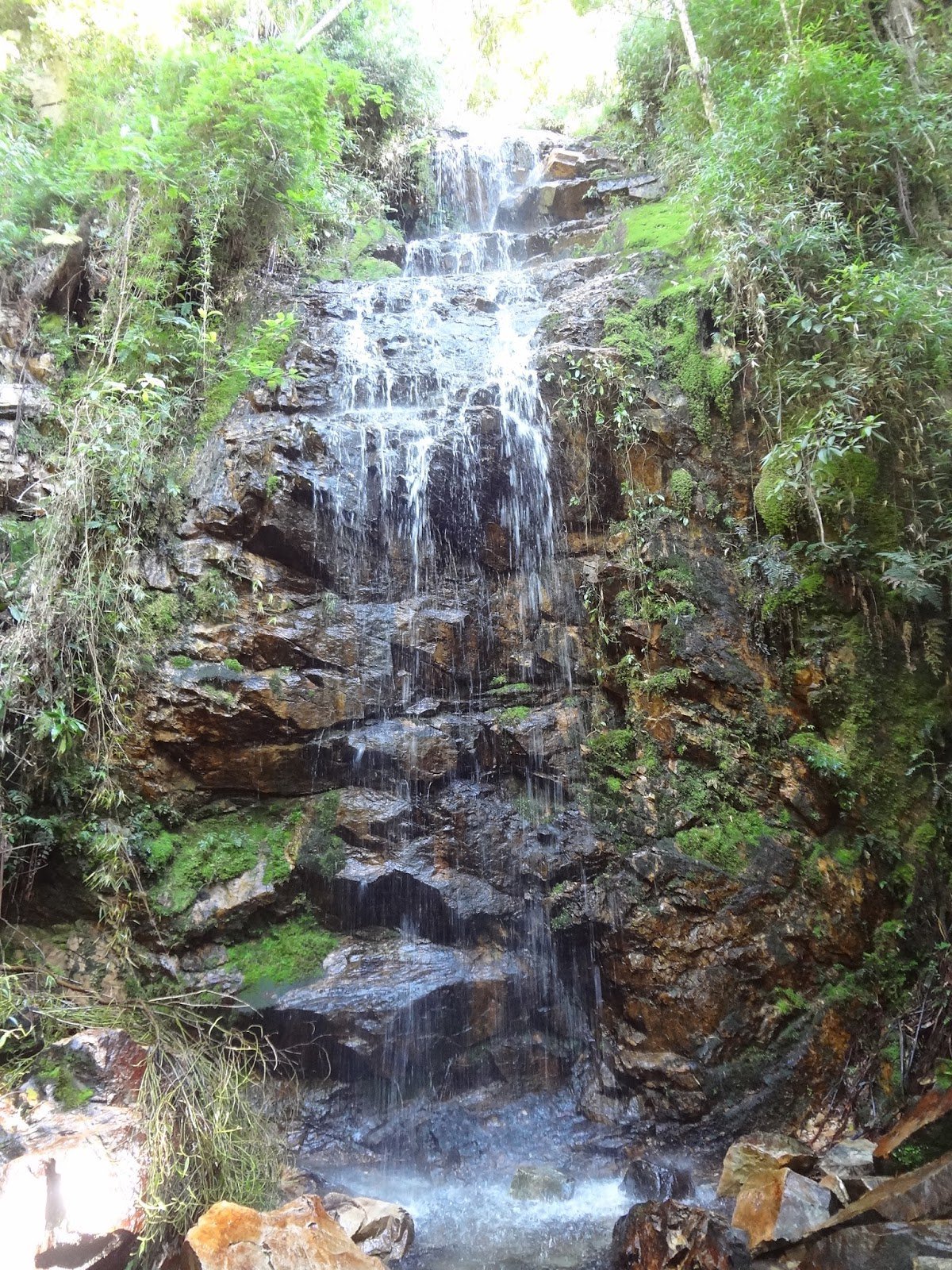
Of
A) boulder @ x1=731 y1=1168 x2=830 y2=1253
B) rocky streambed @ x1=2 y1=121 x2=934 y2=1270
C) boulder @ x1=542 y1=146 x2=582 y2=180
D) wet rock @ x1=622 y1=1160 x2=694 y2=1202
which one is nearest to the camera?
boulder @ x1=731 y1=1168 x2=830 y2=1253

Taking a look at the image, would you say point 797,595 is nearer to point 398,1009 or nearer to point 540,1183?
point 398,1009

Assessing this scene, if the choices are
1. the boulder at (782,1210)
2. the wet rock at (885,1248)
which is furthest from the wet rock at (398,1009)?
Result: the wet rock at (885,1248)

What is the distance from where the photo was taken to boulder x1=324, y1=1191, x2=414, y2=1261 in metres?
4.08

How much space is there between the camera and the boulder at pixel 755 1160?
4016mm

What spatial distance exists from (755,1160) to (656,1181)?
0.70 meters

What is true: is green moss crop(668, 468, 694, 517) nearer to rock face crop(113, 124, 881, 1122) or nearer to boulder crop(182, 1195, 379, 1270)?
rock face crop(113, 124, 881, 1122)

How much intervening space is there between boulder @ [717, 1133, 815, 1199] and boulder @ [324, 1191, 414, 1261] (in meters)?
1.92

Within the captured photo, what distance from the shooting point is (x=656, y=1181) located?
4.55 meters

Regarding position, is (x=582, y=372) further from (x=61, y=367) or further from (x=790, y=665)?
(x=61, y=367)

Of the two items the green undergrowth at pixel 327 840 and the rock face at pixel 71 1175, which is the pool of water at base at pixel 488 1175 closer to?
the rock face at pixel 71 1175

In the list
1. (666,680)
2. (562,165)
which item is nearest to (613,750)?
(666,680)

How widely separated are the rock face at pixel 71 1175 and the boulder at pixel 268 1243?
1.31ft

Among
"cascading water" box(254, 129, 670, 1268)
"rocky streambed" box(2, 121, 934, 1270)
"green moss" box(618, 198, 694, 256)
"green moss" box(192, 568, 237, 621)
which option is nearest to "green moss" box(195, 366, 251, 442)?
"rocky streambed" box(2, 121, 934, 1270)

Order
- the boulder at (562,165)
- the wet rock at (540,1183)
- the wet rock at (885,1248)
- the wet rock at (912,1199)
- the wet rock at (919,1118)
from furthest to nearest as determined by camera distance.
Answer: the boulder at (562,165)
the wet rock at (540,1183)
the wet rock at (919,1118)
the wet rock at (912,1199)
the wet rock at (885,1248)
